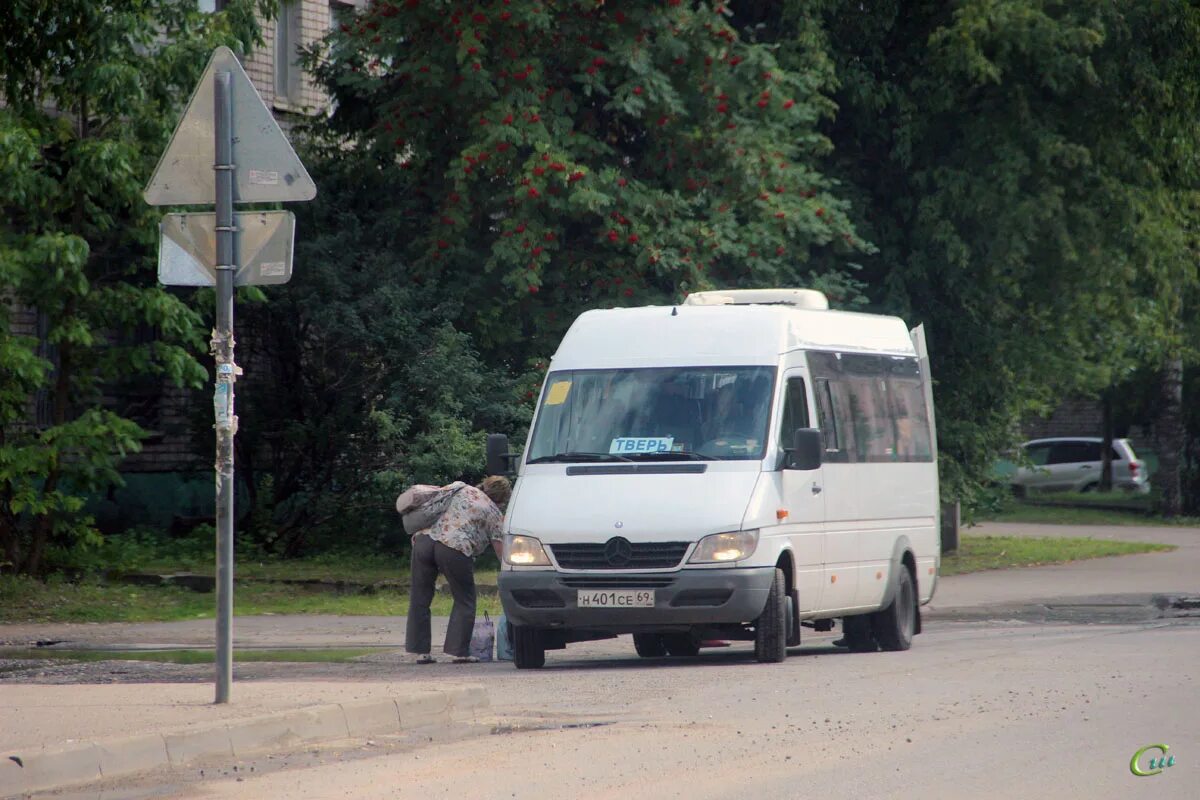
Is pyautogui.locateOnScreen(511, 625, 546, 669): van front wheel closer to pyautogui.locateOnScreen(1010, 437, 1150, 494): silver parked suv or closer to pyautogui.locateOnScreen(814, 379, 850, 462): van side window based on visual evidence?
pyautogui.locateOnScreen(814, 379, 850, 462): van side window

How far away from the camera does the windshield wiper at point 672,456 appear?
1297 centimetres

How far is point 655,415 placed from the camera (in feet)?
43.6

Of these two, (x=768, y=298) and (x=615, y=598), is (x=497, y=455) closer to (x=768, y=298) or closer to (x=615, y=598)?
(x=615, y=598)

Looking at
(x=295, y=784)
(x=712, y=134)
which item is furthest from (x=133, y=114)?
(x=295, y=784)

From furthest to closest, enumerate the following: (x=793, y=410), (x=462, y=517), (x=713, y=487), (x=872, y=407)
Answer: (x=872, y=407), (x=462, y=517), (x=793, y=410), (x=713, y=487)

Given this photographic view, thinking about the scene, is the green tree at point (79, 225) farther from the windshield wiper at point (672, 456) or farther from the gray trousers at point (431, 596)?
the windshield wiper at point (672, 456)

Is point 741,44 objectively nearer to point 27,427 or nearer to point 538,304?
point 538,304

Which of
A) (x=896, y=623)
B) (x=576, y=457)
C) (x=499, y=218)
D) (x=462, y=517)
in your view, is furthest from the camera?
(x=499, y=218)

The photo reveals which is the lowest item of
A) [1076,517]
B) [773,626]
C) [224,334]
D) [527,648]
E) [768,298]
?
[1076,517]

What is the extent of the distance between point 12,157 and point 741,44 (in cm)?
874

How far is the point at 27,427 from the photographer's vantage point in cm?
1855

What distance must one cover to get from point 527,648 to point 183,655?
2753 millimetres

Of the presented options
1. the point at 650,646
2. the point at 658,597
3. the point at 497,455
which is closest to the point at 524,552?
the point at 658,597

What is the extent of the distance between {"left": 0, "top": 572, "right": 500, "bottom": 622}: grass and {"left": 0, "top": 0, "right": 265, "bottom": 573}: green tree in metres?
0.73
